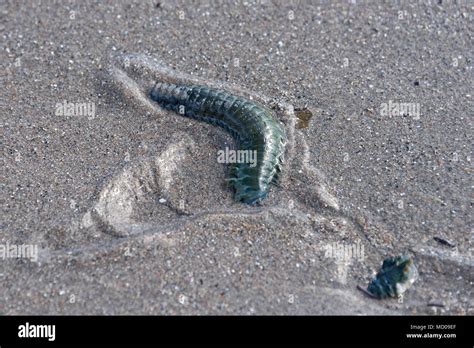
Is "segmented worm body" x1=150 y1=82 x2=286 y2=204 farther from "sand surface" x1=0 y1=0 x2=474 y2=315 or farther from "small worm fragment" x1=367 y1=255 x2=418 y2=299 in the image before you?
"small worm fragment" x1=367 y1=255 x2=418 y2=299

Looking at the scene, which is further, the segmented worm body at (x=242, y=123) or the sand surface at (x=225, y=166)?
the segmented worm body at (x=242, y=123)

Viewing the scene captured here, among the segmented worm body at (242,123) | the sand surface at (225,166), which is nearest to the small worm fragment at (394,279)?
the sand surface at (225,166)

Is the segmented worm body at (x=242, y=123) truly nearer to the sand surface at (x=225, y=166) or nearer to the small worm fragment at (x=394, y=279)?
the sand surface at (x=225, y=166)

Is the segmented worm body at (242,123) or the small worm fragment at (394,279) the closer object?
the small worm fragment at (394,279)

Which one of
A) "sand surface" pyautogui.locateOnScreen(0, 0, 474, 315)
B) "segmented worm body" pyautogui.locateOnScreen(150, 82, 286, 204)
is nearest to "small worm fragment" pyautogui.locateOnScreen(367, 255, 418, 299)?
"sand surface" pyautogui.locateOnScreen(0, 0, 474, 315)

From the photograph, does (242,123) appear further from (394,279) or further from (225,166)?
(394,279)

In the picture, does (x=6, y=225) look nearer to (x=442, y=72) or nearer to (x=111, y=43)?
(x=111, y=43)

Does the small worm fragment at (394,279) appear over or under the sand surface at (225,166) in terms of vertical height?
under
